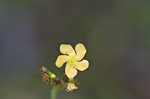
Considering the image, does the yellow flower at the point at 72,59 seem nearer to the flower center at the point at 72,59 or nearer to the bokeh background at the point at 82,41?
the flower center at the point at 72,59

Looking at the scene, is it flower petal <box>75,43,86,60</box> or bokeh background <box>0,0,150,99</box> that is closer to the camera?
flower petal <box>75,43,86,60</box>

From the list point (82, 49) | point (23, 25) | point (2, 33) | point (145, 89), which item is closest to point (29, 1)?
point (23, 25)

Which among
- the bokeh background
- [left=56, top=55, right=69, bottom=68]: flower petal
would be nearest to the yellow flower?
[left=56, top=55, right=69, bottom=68]: flower petal

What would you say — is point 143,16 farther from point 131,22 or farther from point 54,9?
point 54,9

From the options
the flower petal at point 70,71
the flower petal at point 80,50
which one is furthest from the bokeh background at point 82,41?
the flower petal at point 70,71

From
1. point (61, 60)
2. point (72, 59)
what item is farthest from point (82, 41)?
point (61, 60)

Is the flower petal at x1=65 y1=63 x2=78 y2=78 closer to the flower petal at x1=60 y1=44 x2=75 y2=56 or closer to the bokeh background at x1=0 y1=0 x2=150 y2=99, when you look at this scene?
the flower petal at x1=60 y1=44 x2=75 y2=56
